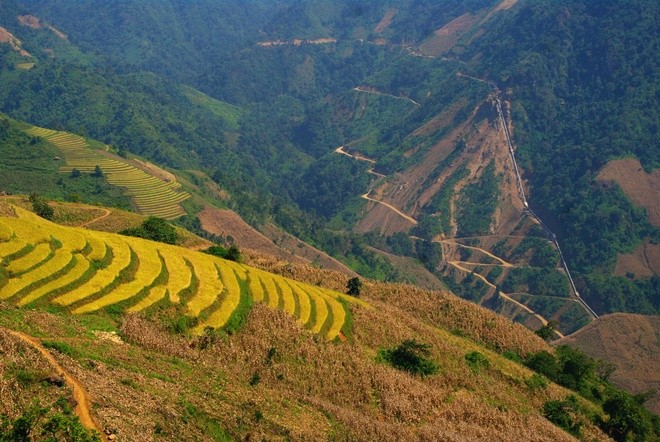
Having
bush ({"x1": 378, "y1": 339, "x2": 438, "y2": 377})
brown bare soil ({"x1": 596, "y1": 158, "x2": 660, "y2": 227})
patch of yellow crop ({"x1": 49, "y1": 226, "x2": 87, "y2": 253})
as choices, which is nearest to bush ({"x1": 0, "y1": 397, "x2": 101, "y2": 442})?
patch of yellow crop ({"x1": 49, "y1": 226, "x2": 87, "y2": 253})

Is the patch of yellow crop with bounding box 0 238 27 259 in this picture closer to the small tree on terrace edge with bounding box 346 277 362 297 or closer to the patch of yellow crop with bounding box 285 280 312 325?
the patch of yellow crop with bounding box 285 280 312 325

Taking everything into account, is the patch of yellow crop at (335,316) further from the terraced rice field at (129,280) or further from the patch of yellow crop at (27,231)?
the patch of yellow crop at (27,231)

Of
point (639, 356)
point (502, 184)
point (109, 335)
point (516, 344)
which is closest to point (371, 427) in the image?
point (109, 335)

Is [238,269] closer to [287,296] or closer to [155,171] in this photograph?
[287,296]

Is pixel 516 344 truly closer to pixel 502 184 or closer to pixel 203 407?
pixel 203 407

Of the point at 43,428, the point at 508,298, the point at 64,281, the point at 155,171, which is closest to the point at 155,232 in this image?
the point at 64,281

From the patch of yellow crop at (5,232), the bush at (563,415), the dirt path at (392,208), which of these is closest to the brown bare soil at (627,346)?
the bush at (563,415)

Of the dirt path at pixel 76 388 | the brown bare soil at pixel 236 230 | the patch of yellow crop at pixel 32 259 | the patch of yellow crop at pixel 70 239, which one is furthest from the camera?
the brown bare soil at pixel 236 230
